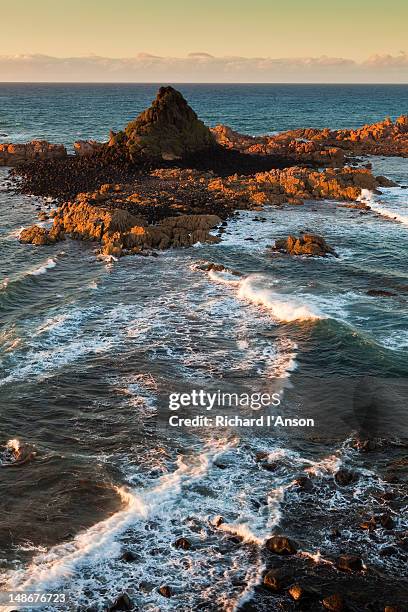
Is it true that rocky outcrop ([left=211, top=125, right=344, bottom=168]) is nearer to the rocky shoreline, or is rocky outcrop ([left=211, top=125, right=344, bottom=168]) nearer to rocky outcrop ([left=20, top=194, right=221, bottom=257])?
the rocky shoreline

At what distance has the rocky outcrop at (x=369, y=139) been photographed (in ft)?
Answer: 295

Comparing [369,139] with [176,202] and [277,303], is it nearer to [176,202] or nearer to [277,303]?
[176,202]

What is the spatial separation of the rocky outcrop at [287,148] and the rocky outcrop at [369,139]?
280cm

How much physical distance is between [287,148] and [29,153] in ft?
115

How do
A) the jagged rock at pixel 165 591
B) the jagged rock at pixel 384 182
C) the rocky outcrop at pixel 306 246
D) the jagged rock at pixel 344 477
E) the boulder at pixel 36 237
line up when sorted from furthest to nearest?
the jagged rock at pixel 384 182, the boulder at pixel 36 237, the rocky outcrop at pixel 306 246, the jagged rock at pixel 344 477, the jagged rock at pixel 165 591

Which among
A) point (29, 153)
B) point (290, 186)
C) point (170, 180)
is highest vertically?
point (29, 153)

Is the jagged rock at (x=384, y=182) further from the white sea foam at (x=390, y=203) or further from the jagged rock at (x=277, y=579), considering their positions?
the jagged rock at (x=277, y=579)

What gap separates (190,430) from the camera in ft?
71.5

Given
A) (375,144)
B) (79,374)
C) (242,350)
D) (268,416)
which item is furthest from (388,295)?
(375,144)

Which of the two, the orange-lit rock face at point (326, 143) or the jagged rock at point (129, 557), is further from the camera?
the orange-lit rock face at point (326, 143)

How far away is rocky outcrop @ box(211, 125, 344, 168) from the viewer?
253 ft

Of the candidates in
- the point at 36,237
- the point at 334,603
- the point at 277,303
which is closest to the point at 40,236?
the point at 36,237

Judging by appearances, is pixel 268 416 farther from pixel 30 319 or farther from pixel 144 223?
pixel 144 223

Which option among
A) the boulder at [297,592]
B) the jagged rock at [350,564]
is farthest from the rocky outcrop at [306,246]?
the boulder at [297,592]
